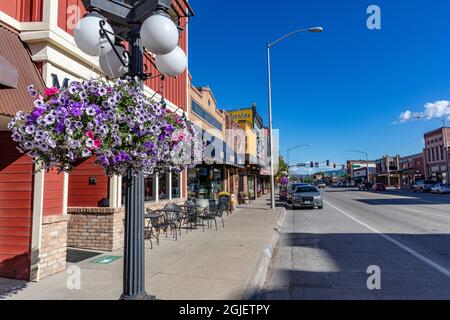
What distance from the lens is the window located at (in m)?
17.1

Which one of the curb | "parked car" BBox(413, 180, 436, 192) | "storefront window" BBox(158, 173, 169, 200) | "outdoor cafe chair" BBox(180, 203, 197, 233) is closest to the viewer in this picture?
the curb

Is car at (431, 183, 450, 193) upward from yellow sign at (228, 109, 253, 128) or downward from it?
downward

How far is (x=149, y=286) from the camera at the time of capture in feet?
18.0

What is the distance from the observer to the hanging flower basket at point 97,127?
106 inches

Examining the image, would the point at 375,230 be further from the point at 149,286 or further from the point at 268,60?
the point at 268,60

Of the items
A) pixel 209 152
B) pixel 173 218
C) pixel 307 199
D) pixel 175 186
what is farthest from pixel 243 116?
pixel 173 218


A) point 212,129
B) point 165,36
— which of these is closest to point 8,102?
point 165,36

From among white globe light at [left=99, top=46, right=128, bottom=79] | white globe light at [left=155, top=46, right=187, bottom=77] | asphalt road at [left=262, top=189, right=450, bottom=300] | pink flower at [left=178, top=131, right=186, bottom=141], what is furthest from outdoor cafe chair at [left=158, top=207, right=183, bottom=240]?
pink flower at [left=178, top=131, right=186, bottom=141]

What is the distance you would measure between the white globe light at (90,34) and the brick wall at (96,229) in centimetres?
522

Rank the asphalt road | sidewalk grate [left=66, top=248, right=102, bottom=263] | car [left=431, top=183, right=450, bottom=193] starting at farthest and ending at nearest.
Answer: car [left=431, top=183, right=450, bottom=193]
sidewalk grate [left=66, top=248, right=102, bottom=263]
the asphalt road

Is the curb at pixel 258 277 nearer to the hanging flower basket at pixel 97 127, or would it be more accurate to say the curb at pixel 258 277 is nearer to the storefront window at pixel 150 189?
the hanging flower basket at pixel 97 127

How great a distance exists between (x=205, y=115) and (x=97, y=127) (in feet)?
54.1
